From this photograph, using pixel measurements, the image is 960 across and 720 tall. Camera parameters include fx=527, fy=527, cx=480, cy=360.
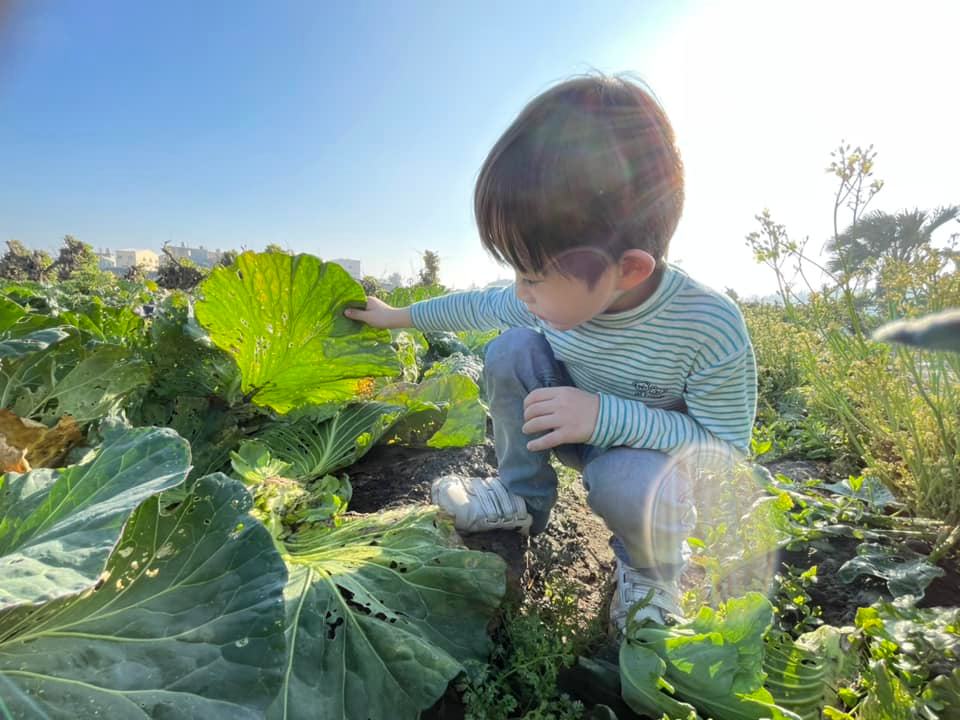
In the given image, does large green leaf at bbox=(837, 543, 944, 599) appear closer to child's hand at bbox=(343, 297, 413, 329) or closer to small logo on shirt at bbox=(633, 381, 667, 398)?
small logo on shirt at bbox=(633, 381, 667, 398)

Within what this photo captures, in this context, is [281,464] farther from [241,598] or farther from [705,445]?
[705,445]

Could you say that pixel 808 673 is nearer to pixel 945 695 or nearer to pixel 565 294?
pixel 945 695

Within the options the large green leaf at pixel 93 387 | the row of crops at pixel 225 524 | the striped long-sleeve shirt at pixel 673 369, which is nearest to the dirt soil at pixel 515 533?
the row of crops at pixel 225 524

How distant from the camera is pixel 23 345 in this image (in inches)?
50.2

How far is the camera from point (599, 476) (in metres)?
1.39

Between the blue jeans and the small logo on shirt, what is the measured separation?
19cm

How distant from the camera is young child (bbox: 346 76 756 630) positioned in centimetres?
113

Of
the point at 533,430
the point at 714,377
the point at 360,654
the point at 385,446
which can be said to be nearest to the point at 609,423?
the point at 533,430

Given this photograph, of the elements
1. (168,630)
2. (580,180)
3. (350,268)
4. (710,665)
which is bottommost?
(710,665)

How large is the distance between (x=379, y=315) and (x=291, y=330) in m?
0.28

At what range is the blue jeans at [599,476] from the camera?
1.31m

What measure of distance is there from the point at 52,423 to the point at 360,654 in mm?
1154

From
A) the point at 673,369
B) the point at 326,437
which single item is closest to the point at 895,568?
the point at 673,369

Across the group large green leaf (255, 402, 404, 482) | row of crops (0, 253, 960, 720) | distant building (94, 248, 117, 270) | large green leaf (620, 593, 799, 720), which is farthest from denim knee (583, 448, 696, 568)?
distant building (94, 248, 117, 270)
